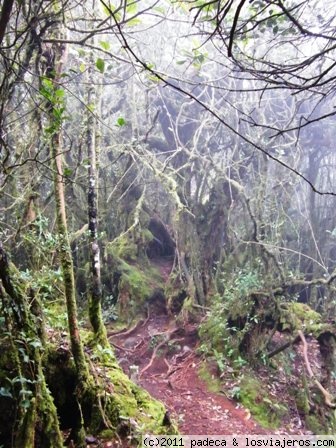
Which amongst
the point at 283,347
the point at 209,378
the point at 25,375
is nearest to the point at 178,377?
the point at 209,378

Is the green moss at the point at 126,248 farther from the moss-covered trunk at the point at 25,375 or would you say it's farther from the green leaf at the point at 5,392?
the green leaf at the point at 5,392

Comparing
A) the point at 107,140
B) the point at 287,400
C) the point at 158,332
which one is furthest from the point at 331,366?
the point at 107,140

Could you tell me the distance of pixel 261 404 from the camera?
569cm

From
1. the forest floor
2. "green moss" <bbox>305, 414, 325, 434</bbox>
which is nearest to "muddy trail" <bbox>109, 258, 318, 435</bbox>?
the forest floor

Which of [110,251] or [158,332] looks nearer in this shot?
[158,332]

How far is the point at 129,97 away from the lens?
10617 millimetres

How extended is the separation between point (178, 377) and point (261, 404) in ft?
5.27

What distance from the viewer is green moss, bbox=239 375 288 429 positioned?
17.9ft

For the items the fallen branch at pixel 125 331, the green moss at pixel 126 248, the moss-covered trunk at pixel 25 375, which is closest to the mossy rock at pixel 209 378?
the fallen branch at pixel 125 331

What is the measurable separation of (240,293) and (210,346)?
3.89ft

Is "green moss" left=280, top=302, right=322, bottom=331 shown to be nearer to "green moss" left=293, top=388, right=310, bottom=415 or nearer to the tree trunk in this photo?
"green moss" left=293, top=388, right=310, bottom=415

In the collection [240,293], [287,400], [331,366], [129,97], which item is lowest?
[287,400]

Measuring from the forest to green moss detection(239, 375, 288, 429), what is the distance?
0.02m

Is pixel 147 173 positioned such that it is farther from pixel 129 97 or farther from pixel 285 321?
pixel 285 321
